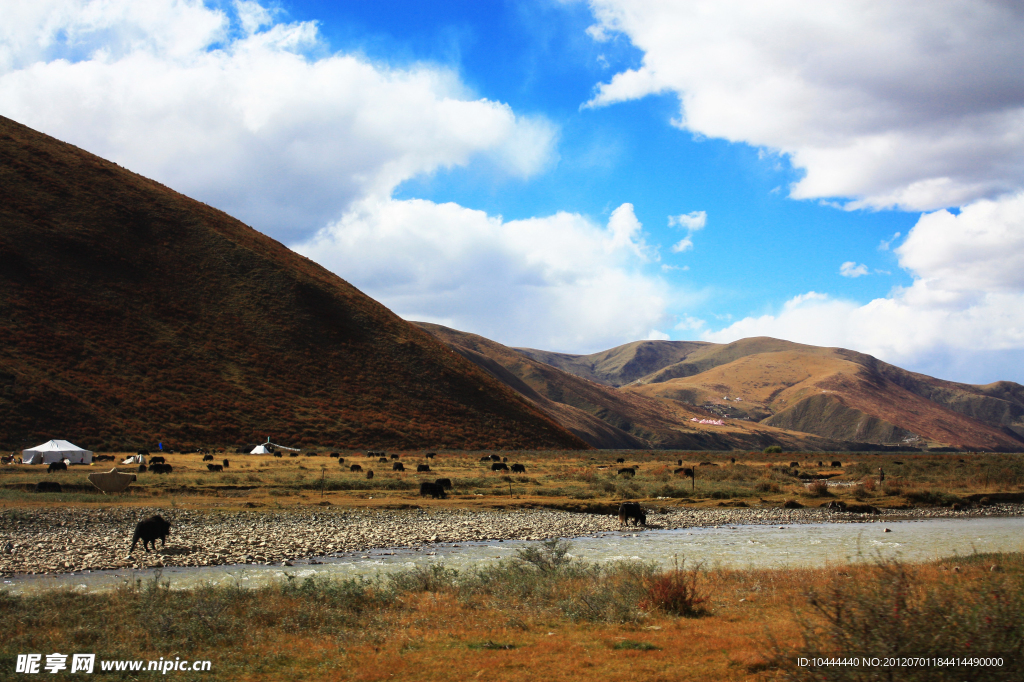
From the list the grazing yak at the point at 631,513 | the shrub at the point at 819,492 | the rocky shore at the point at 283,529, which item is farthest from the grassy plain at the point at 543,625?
the shrub at the point at 819,492

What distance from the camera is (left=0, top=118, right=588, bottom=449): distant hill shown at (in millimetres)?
65750

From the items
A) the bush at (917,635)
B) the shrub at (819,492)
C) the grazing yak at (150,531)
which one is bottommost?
the shrub at (819,492)

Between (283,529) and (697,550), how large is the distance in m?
13.0

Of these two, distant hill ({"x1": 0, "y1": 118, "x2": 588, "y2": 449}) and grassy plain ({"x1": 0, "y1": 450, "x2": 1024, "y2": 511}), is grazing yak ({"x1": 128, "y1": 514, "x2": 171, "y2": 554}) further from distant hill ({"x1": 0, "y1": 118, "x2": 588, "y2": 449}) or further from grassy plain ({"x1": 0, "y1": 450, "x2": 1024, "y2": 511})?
distant hill ({"x1": 0, "y1": 118, "x2": 588, "y2": 449})

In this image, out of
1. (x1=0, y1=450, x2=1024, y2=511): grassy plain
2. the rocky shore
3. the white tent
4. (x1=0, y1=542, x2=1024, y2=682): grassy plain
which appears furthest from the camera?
the white tent

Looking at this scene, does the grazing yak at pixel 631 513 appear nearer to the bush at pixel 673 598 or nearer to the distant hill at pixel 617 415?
the bush at pixel 673 598

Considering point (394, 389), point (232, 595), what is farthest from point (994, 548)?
point (394, 389)

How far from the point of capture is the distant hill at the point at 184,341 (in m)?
65.8

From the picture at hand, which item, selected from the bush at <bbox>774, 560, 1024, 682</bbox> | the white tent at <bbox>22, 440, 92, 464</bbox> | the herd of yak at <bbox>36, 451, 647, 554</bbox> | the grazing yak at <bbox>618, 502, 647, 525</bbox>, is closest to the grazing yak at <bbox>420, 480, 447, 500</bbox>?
the herd of yak at <bbox>36, 451, 647, 554</bbox>

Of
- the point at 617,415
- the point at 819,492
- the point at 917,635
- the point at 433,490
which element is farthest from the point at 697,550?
the point at 617,415

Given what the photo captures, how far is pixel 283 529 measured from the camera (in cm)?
2152

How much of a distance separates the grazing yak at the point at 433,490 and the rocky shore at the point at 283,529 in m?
4.04

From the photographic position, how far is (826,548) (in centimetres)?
1984

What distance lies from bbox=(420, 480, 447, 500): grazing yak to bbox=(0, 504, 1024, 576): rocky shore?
4.04m
